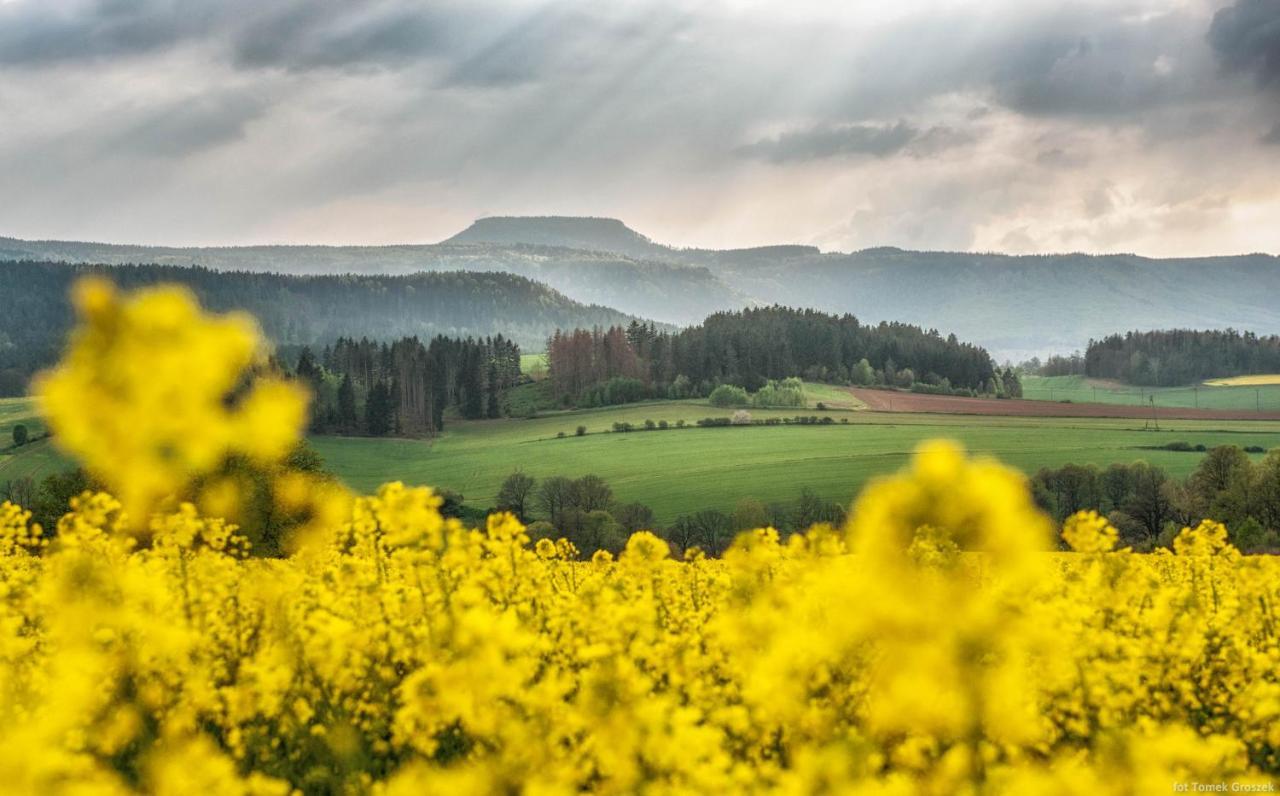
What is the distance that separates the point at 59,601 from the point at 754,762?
5903mm

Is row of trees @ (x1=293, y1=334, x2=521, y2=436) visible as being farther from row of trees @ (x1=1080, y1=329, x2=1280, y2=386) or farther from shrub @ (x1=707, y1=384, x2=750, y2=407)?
row of trees @ (x1=1080, y1=329, x2=1280, y2=386)

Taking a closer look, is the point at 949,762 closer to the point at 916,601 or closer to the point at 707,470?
the point at 916,601

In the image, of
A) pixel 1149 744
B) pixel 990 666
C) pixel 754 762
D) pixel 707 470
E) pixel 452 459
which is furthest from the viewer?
pixel 452 459

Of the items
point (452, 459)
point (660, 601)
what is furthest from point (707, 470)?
point (660, 601)

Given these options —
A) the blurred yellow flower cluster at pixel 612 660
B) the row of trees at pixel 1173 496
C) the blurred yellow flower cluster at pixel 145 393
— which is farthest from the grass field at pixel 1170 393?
the blurred yellow flower cluster at pixel 145 393

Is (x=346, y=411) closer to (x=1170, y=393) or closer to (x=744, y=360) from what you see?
(x=744, y=360)

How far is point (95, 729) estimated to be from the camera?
26.5ft

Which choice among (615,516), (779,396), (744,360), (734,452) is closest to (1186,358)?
(744,360)

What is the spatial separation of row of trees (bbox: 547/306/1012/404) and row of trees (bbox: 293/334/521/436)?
11.7 m

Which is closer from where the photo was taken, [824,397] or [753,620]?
[753,620]

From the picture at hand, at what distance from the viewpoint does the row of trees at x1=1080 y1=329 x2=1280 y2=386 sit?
174625 mm

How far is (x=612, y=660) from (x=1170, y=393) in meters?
178

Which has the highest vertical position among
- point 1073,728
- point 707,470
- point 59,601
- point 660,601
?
point 59,601

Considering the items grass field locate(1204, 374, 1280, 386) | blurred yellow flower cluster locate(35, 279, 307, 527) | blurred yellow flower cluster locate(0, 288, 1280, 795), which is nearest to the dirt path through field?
grass field locate(1204, 374, 1280, 386)
